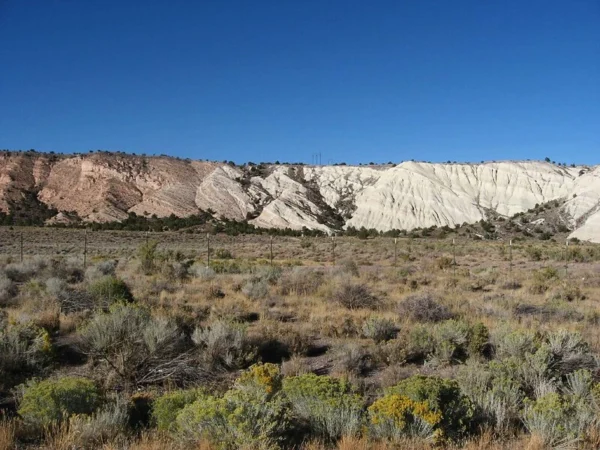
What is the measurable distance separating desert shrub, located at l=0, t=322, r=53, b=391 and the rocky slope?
2491 inches

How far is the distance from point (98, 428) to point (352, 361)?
462cm

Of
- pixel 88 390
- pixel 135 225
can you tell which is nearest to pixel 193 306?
pixel 88 390

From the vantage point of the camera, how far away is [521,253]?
129ft

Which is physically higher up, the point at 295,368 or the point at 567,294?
the point at 567,294

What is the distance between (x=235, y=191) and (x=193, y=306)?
67480mm

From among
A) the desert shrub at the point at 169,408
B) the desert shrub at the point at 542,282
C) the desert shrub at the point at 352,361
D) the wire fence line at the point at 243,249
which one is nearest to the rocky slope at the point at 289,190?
the wire fence line at the point at 243,249

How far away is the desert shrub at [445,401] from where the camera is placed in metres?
5.67

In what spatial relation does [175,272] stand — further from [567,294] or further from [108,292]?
[567,294]

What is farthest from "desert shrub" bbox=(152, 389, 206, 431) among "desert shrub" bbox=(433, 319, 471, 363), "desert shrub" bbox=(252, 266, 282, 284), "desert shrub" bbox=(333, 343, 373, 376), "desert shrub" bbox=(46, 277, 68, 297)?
"desert shrub" bbox=(252, 266, 282, 284)

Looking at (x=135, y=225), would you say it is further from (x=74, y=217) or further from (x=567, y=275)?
(x=567, y=275)

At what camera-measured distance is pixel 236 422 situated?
4.96 meters

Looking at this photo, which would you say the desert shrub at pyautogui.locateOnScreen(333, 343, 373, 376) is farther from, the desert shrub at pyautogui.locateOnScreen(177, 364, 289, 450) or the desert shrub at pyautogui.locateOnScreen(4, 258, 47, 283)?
the desert shrub at pyautogui.locateOnScreen(4, 258, 47, 283)

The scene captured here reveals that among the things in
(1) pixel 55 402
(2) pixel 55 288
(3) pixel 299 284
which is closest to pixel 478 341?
(1) pixel 55 402

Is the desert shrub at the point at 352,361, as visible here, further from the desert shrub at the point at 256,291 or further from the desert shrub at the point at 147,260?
the desert shrub at the point at 147,260
